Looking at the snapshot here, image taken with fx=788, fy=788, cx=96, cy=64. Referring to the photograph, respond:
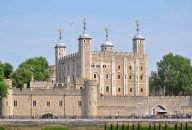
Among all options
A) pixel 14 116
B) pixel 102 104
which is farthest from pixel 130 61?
pixel 14 116

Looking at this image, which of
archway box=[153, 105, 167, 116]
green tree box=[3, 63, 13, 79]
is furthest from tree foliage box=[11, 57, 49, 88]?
archway box=[153, 105, 167, 116]

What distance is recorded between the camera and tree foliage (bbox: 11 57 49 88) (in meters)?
110

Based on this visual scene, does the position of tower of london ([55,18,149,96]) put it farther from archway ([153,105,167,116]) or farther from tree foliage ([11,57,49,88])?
archway ([153,105,167,116])

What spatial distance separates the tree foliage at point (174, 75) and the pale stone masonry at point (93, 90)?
3.02 m

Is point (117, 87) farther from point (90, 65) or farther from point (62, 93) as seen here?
point (62, 93)

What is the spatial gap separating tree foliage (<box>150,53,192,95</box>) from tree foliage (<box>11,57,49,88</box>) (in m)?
17.4

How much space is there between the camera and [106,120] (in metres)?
86.8

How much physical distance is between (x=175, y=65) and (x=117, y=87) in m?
9.60

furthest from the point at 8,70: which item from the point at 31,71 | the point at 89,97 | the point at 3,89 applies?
the point at 3,89

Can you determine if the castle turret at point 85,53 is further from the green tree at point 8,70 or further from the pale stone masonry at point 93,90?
the green tree at point 8,70

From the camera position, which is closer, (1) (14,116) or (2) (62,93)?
(1) (14,116)

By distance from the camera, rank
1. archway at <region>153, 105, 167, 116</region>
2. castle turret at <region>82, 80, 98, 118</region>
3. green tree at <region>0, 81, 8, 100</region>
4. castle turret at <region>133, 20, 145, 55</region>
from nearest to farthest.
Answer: green tree at <region>0, 81, 8, 100</region> < castle turret at <region>82, 80, 98, 118</region> < archway at <region>153, 105, 167, 116</region> < castle turret at <region>133, 20, 145, 55</region>

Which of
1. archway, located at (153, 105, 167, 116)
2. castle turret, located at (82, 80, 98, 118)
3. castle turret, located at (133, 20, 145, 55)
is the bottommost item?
archway, located at (153, 105, 167, 116)

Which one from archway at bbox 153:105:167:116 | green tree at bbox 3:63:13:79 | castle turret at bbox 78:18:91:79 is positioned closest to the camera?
archway at bbox 153:105:167:116
